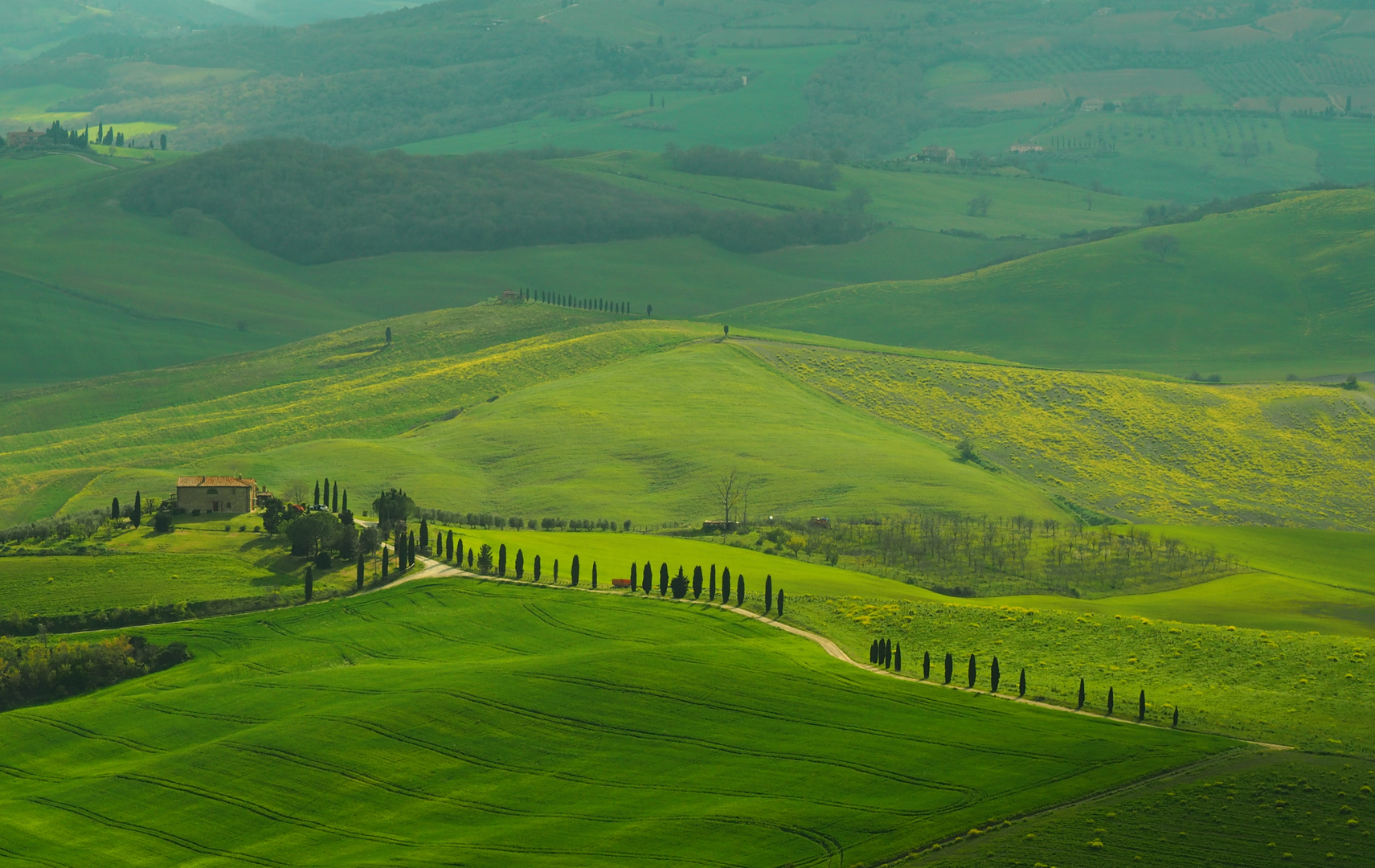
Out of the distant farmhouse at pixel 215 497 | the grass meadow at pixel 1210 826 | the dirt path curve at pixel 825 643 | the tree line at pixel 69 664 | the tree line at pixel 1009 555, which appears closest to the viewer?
the grass meadow at pixel 1210 826

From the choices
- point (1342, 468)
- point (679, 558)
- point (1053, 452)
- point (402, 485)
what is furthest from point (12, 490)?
point (1342, 468)

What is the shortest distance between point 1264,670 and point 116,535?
225 ft

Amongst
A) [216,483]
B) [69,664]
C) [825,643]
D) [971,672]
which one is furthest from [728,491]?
[69,664]

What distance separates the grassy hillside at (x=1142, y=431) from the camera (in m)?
142

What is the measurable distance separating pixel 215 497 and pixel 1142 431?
282 ft

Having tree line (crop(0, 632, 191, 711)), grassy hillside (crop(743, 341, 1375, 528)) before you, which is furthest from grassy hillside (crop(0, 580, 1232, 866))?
grassy hillside (crop(743, 341, 1375, 528))

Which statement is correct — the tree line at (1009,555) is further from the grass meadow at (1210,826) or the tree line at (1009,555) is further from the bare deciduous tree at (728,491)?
the grass meadow at (1210,826)

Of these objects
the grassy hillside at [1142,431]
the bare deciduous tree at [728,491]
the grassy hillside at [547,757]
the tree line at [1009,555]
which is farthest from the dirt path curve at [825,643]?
the grassy hillside at [1142,431]

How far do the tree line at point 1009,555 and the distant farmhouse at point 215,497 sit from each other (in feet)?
124

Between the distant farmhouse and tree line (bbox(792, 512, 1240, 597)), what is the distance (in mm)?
37651

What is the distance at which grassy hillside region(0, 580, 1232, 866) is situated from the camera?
62750 mm

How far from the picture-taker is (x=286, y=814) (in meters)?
66.2

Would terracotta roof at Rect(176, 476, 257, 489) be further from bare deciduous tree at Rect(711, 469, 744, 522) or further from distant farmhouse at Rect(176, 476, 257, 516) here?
bare deciduous tree at Rect(711, 469, 744, 522)

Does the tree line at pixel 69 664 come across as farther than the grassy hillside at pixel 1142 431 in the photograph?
No
